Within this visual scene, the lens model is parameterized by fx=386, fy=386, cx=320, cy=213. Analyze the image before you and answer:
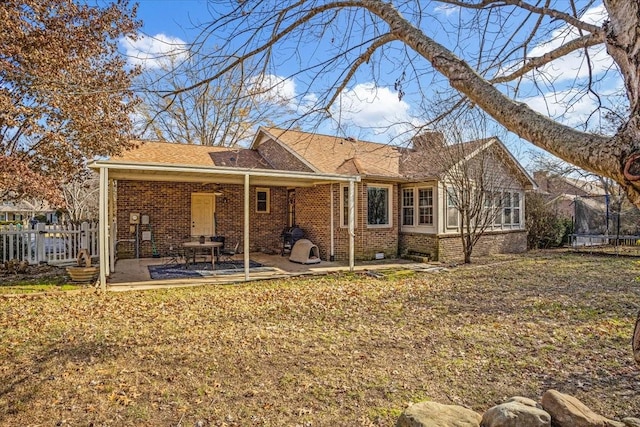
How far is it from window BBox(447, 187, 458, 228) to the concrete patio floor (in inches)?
87.9

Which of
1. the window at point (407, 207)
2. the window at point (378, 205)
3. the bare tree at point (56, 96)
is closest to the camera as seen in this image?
the bare tree at point (56, 96)

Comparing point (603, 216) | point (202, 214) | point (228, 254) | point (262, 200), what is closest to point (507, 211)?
point (603, 216)

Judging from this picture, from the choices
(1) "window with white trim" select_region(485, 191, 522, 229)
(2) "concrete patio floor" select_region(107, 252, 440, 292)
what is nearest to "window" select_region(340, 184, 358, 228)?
(2) "concrete patio floor" select_region(107, 252, 440, 292)

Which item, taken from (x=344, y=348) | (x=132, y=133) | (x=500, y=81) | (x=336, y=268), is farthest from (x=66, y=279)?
(x=500, y=81)

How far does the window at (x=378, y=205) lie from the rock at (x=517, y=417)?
36.0 feet

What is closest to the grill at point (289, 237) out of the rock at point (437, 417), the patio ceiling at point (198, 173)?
the patio ceiling at point (198, 173)

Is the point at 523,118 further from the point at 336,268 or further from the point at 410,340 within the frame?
the point at 336,268

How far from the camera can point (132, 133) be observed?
12148 mm

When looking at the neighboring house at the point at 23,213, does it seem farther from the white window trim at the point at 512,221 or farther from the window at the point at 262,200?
the white window trim at the point at 512,221

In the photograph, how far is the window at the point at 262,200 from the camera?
1603 centimetres

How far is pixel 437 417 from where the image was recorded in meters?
2.86

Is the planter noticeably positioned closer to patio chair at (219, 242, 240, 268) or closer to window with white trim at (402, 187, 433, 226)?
patio chair at (219, 242, 240, 268)

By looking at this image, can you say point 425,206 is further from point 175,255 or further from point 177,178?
point 175,255

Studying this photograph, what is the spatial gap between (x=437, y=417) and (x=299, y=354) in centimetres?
222
